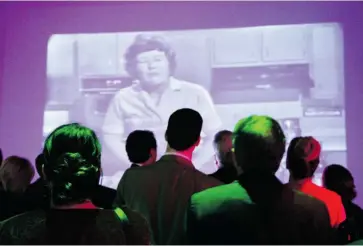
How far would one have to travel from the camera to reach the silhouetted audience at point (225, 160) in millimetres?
1907

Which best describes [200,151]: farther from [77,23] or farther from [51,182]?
[51,182]

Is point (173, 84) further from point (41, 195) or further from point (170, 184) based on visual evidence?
point (170, 184)

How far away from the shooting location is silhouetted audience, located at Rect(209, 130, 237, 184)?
1.91m

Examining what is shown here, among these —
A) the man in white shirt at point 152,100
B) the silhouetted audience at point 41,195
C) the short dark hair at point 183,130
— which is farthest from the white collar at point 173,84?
the short dark hair at point 183,130

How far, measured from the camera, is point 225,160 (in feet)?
6.47

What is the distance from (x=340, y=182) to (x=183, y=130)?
68 cm

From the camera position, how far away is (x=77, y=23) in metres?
4.04

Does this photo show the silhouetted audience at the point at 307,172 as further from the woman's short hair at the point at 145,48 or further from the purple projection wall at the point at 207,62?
the woman's short hair at the point at 145,48

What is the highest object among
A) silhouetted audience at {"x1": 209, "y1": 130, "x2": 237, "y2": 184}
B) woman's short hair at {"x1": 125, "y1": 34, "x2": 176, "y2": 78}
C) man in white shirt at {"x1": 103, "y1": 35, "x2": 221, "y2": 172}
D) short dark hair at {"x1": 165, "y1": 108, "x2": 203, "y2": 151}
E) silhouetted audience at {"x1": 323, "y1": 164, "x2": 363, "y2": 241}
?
woman's short hair at {"x1": 125, "y1": 34, "x2": 176, "y2": 78}

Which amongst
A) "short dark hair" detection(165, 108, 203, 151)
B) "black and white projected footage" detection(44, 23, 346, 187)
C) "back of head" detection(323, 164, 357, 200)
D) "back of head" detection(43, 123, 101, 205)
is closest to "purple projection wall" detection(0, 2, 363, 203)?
"black and white projected footage" detection(44, 23, 346, 187)

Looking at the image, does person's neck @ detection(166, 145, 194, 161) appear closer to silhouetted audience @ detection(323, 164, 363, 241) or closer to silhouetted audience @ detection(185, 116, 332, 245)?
silhouetted audience @ detection(185, 116, 332, 245)

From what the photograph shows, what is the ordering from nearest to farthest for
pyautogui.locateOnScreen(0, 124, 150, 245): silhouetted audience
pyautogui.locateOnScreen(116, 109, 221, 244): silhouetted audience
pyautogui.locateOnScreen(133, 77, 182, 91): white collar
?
pyautogui.locateOnScreen(0, 124, 150, 245): silhouetted audience → pyautogui.locateOnScreen(116, 109, 221, 244): silhouetted audience → pyautogui.locateOnScreen(133, 77, 182, 91): white collar

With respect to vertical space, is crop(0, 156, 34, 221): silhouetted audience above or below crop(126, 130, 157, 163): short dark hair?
below

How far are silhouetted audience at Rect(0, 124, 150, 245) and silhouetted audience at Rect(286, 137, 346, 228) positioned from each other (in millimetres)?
768
